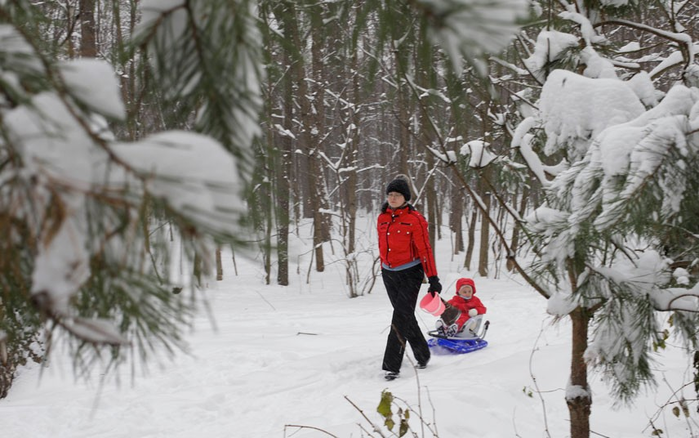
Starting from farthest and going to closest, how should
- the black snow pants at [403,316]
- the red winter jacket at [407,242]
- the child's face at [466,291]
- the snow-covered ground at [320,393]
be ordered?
the child's face at [466,291] → the red winter jacket at [407,242] → the black snow pants at [403,316] → the snow-covered ground at [320,393]

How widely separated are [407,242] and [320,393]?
155cm

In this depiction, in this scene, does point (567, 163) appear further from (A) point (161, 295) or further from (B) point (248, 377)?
(B) point (248, 377)

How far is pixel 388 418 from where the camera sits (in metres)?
2.67

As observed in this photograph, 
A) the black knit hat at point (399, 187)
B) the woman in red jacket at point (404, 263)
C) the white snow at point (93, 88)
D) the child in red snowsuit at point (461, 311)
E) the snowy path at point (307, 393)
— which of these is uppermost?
the white snow at point (93, 88)

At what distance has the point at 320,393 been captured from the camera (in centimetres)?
429

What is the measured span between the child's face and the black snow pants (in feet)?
3.94

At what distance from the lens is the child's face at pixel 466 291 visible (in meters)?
5.89

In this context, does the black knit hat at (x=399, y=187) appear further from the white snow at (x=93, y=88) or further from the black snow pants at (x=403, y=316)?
the white snow at (x=93, y=88)

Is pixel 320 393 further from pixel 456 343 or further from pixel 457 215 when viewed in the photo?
pixel 457 215

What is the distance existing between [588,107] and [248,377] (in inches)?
146

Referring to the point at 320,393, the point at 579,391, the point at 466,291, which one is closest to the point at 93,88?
the point at 579,391

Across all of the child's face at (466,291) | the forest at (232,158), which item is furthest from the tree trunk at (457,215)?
the forest at (232,158)

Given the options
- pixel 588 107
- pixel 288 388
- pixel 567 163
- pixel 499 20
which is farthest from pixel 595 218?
pixel 288 388

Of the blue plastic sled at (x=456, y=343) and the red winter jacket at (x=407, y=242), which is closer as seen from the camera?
the red winter jacket at (x=407, y=242)
